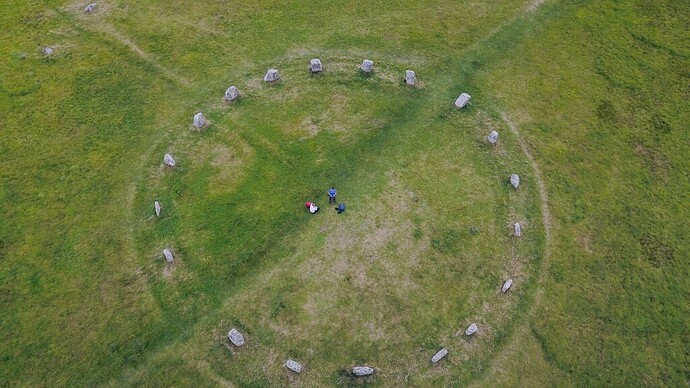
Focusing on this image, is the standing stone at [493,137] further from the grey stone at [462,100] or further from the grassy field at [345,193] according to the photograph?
the grey stone at [462,100]

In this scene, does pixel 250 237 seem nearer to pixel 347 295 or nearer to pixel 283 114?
pixel 347 295

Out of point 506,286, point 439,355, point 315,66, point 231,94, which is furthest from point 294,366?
point 315,66

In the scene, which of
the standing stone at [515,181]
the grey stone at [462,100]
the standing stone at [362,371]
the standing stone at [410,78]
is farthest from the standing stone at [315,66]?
the standing stone at [362,371]

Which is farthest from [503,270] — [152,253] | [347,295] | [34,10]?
[34,10]

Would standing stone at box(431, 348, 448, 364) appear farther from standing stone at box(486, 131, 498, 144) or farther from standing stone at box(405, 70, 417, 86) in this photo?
standing stone at box(405, 70, 417, 86)

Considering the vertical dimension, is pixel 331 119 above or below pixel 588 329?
above

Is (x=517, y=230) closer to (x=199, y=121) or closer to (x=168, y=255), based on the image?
(x=168, y=255)
